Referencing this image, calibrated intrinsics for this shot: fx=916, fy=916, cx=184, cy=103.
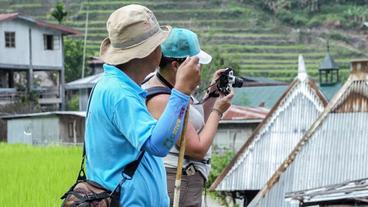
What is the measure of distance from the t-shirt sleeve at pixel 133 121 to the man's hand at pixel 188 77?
0.16m

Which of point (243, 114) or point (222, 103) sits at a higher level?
point (222, 103)

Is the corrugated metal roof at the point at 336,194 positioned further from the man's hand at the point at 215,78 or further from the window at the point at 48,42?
the window at the point at 48,42

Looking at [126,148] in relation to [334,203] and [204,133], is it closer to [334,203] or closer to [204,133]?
[204,133]

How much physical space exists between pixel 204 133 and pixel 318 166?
35.0 feet

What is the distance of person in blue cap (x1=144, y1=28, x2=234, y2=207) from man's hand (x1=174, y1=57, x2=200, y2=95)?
0.74 m

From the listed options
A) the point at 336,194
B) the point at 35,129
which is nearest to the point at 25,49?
the point at 35,129

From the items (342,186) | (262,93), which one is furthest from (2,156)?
(262,93)

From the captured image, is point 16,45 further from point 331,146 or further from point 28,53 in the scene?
point 331,146

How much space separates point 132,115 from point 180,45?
43.2 inches

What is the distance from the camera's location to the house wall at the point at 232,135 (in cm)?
2816

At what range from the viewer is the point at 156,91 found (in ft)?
13.8

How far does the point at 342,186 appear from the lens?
368 inches

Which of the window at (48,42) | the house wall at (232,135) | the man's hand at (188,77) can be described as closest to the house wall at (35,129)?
the house wall at (232,135)

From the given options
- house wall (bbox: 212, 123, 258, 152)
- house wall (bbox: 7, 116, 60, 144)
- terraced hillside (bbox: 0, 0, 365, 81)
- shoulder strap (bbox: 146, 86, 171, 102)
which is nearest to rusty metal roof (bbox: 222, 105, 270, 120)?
house wall (bbox: 212, 123, 258, 152)
